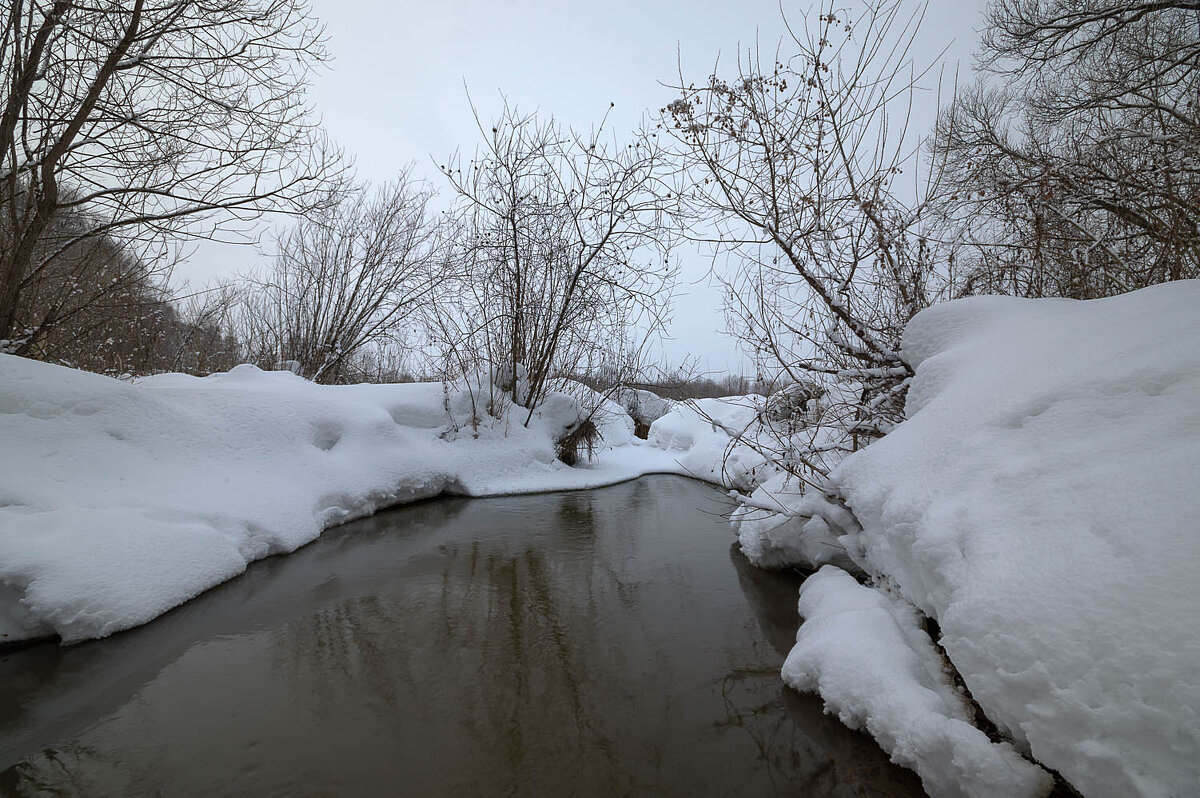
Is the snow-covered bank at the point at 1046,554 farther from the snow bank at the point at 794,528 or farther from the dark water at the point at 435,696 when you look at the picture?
the snow bank at the point at 794,528

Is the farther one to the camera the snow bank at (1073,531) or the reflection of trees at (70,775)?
the reflection of trees at (70,775)

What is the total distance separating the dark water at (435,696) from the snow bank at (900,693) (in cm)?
11

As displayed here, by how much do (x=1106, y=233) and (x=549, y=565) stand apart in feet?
19.3

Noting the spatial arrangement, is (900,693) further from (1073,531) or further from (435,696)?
(435,696)

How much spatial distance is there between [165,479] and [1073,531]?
15.7 ft

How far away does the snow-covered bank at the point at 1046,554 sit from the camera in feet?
3.52

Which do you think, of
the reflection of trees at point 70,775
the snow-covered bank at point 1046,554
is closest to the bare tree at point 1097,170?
the snow-covered bank at point 1046,554

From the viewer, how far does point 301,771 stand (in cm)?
170

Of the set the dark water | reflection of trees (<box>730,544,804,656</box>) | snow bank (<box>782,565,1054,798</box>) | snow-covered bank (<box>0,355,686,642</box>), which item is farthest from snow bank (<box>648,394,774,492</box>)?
snow-covered bank (<box>0,355,686,642</box>)

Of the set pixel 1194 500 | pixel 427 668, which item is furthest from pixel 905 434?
pixel 427 668

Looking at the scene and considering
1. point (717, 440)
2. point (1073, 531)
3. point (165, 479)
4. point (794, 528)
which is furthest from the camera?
point (717, 440)

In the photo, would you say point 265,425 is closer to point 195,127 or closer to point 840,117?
point 195,127

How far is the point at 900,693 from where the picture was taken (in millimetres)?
1878

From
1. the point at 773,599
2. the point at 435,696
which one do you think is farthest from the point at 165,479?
the point at 773,599
